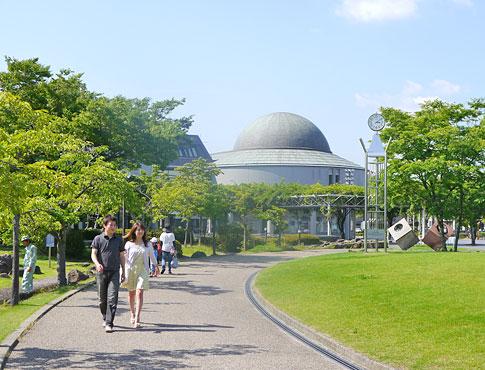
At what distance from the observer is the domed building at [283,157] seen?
362 feet

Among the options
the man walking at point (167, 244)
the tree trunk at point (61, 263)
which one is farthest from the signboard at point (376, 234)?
the tree trunk at point (61, 263)

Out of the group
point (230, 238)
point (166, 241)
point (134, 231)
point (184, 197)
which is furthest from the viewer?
point (230, 238)

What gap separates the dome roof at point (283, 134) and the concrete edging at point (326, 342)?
105m

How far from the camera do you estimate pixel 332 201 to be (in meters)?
80.5

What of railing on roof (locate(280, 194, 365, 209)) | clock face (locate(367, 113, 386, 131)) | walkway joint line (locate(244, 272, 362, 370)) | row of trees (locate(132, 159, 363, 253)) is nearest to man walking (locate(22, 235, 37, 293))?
walkway joint line (locate(244, 272, 362, 370))

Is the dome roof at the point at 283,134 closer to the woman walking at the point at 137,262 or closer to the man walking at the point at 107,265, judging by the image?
the woman walking at the point at 137,262

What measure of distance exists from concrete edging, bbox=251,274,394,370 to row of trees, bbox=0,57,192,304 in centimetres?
Answer: 491

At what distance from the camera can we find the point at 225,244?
5488 cm

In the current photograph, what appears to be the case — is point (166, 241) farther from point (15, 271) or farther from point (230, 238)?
point (230, 238)

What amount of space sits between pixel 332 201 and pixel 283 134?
136 ft

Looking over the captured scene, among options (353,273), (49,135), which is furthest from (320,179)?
(49,135)

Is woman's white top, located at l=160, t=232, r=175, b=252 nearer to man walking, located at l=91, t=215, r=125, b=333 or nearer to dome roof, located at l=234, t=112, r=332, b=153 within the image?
man walking, located at l=91, t=215, r=125, b=333

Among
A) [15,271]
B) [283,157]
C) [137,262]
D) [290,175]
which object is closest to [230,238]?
[15,271]

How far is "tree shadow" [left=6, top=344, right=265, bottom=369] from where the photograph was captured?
27.2ft
